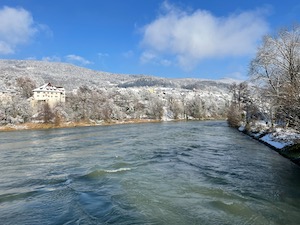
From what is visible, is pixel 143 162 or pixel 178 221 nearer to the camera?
pixel 178 221

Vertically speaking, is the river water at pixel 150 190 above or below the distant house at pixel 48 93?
below

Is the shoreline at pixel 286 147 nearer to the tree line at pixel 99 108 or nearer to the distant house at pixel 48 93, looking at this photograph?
the tree line at pixel 99 108

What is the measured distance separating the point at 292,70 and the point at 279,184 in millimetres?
14056

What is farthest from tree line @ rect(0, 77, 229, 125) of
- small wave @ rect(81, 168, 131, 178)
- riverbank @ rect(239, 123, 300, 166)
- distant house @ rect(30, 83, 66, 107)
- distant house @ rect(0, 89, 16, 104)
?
small wave @ rect(81, 168, 131, 178)

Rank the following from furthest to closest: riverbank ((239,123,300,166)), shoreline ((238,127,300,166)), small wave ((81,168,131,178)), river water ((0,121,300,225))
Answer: riverbank ((239,123,300,166)), shoreline ((238,127,300,166)), small wave ((81,168,131,178)), river water ((0,121,300,225))

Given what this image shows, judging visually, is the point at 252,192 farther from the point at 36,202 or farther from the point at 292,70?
the point at 292,70

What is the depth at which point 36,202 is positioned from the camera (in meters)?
12.6

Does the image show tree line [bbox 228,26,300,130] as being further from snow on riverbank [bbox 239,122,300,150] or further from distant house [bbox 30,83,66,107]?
distant house [bbox 30,83,66,107]

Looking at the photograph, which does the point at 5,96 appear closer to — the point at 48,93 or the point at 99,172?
the point at 48,93

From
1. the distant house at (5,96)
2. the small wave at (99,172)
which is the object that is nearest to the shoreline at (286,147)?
the small wave at (99,172)

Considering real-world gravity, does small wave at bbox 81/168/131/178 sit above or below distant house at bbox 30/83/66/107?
below

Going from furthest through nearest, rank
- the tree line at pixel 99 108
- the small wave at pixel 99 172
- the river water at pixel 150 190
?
the tree line at pixel 99 108 → the small wave at pixel 99 172 → the river water at pixel 150 190

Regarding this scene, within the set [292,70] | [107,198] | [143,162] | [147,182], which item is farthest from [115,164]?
[292,70]

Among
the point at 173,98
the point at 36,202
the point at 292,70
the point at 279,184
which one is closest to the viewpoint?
the point at 36,202
